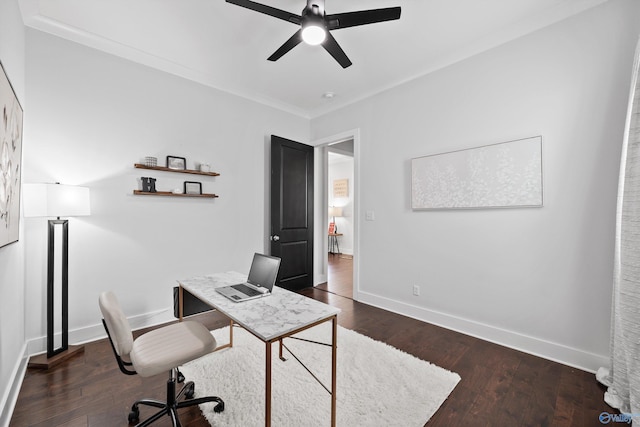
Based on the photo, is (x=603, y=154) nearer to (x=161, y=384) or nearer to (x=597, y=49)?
(x=597, y=49)

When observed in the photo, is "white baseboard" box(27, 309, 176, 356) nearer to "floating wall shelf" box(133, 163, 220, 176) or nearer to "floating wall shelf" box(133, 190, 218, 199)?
"floating wall shelf" box(133, 190, 218, 199)

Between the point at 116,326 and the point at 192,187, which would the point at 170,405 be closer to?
the point at 116,326

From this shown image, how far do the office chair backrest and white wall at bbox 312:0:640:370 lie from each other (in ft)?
8.89

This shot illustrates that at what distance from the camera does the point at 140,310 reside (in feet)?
9.31

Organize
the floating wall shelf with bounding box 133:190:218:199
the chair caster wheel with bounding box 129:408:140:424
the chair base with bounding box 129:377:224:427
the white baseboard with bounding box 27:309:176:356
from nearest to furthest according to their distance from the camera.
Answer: the chair base with bounding box 129:377:224:427 < the chair caster wheel with bounding box 129:408:140:424 < the white baseboard with bounding box 27:309:176:356 < the floating wall shelf with bounding box 133:190:218:199

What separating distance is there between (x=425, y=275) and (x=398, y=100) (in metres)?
2.07

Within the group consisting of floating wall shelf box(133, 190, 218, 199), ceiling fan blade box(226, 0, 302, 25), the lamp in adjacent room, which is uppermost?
ceiling fan blade box(226, 0, 302, 25)

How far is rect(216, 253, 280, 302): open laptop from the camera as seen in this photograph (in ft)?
5.63

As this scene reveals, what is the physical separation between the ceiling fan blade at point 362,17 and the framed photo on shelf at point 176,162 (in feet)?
6.82

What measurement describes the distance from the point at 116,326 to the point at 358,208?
2.89m

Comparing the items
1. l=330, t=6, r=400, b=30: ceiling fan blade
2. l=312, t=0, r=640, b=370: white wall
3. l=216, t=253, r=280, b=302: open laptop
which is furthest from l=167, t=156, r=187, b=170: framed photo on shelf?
l=312, t=0, r=640, b=370: white wall

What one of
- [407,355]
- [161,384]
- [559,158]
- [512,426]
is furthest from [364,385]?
[559,158]

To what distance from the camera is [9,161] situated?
5.33ft

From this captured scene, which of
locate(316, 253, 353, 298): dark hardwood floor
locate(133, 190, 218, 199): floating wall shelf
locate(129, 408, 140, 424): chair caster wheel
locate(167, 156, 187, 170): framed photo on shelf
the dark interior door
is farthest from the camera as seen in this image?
locate(316, 253, 353, 298): dark hardwood floor
